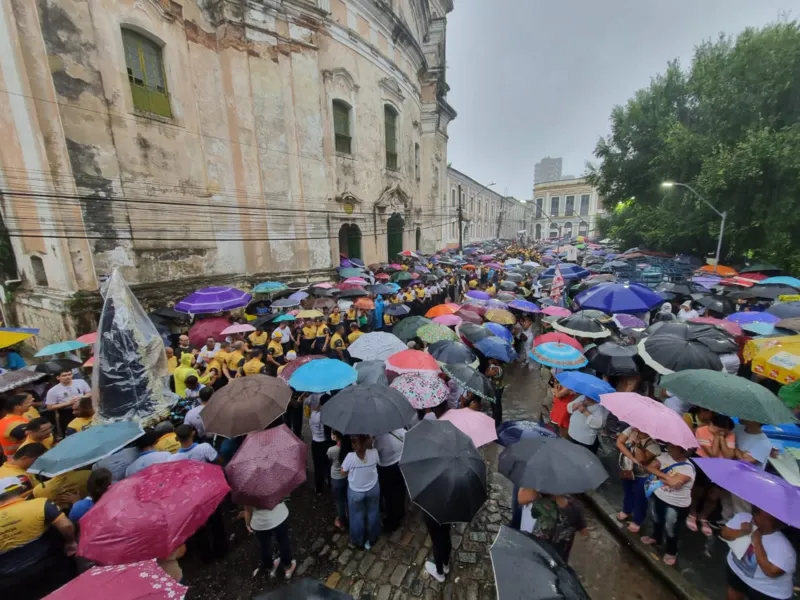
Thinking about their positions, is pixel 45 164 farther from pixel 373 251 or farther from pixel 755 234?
pixel 755 234

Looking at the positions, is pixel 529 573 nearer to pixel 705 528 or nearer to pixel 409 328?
pixel 705 528

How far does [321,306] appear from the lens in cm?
1062

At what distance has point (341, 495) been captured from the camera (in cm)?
418

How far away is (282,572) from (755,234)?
72.9 feet

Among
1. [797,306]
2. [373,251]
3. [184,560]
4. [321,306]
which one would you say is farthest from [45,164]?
[797,306]

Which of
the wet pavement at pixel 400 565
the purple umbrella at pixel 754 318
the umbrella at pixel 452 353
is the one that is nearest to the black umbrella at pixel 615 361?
the umbrella at pixel 452 353

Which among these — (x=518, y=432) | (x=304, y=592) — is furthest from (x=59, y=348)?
(x=518, y=432)

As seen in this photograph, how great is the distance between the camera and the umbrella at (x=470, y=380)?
15.1 feet

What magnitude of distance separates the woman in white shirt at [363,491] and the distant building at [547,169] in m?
152

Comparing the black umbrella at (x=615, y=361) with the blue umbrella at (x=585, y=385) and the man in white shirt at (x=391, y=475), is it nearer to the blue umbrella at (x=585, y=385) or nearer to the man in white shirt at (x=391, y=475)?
the blue umbrella at (x=585, y=385)

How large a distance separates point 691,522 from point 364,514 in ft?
12.8

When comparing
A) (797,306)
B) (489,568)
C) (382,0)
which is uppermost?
(382,0)

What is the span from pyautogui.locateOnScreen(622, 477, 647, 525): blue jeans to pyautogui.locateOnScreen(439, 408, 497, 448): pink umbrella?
5.98 feet

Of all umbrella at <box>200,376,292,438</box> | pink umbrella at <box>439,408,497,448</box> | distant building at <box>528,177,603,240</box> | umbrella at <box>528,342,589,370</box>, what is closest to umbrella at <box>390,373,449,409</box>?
pink umbrella at <box>439,408,497,448</box>
